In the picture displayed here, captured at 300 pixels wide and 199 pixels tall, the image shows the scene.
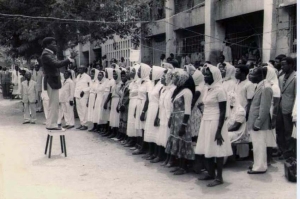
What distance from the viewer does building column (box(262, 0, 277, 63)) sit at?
38.6ft

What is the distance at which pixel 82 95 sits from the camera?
1168 centimetres

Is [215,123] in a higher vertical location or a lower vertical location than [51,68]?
lower

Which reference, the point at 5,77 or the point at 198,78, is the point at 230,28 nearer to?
the point at 198,78

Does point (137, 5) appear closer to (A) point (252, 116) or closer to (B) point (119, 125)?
(B) point (119, 125)

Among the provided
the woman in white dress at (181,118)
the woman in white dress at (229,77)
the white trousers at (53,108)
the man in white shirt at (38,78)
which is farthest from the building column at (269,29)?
the man in white shirt at (38,78)

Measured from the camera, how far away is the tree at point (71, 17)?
1468 cm

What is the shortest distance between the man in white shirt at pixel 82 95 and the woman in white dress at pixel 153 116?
13.4ft

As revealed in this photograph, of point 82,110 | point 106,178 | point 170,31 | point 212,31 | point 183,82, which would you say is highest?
point 170,31

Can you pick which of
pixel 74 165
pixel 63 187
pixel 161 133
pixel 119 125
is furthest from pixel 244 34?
pixel 63 187

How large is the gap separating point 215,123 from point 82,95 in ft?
21.6

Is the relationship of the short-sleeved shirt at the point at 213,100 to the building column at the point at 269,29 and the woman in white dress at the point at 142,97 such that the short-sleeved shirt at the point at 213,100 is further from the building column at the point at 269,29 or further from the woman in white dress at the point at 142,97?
the building column at the point at 269,29

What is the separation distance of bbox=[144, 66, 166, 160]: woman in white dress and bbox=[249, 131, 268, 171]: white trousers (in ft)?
5.97

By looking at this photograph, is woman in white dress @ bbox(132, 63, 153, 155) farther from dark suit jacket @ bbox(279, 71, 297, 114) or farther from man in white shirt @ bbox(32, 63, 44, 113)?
man in white shirt @ bbox(32, 63, 44, 113)

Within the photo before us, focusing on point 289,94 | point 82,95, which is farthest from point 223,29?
point 289,94
